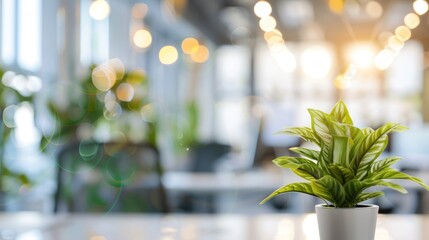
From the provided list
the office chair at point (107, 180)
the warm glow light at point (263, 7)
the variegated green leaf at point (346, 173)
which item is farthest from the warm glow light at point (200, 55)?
the variegated green leaf at point (346, 173)

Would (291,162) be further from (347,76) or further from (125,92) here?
(125,92)

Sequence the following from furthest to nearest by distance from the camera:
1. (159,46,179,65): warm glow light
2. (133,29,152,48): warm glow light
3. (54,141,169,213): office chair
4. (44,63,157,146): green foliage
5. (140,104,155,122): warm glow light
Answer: (159,46,179,65): warm glow light, (133,29,152,48): warm glow light, (140,104,155,122): warm glow light, (44,63,157,146): green foliage, (54,141,169,213): office chair

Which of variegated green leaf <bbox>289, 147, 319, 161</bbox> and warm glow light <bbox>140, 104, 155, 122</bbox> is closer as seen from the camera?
variegated green leaf <bbox>289, 147, 319, 161</bbox>

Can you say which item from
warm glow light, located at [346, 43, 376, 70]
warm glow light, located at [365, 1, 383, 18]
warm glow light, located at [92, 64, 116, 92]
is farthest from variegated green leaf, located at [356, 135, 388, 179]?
warm glow light, located at [346, 43, 376, 70]

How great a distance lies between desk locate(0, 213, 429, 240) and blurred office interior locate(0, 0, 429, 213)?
0.42m

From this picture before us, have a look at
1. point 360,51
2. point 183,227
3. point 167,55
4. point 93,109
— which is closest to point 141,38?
point 167,55

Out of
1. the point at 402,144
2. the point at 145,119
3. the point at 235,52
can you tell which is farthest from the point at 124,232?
the point at 235,52

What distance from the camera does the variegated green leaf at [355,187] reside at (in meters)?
1.06

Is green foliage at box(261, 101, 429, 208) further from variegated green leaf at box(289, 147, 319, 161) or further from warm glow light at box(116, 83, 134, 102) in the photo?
warm glow light at box(116, 83, 134, 102)

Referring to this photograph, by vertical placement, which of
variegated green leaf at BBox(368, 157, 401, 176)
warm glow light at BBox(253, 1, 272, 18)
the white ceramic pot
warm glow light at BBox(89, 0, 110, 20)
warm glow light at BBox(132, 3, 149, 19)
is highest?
warm glow light at BBox(132, 3, 149, 19)

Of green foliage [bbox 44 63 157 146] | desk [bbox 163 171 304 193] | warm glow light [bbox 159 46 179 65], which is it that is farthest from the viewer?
warm glow light [bbox 159 46 179 65]

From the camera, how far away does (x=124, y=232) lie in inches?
69.1

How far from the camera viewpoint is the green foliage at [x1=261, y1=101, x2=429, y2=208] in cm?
107

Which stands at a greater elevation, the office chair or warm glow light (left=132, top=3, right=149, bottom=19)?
warm glow light (left=132, top=3, right=149, bottom=19)
